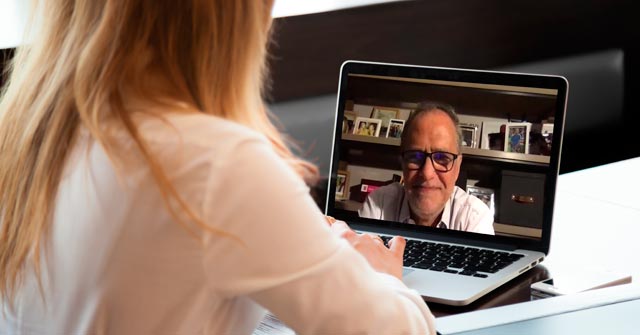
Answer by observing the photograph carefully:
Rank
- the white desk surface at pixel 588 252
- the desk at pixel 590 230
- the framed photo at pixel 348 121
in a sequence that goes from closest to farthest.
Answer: the white desk surface at pixel 588 252, the desk at pixel 590 230, the framed photo at pixel 348 121

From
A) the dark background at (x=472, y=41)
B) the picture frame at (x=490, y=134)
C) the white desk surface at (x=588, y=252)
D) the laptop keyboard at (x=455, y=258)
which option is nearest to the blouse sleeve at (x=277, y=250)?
the white desk surface at (x=588, y=252)

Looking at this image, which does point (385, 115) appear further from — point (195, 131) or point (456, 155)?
point (195, 131)

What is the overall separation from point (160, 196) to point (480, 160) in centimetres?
85

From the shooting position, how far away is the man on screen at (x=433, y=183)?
1.63 meters

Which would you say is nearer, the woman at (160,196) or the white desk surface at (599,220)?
the woman at (160,196)

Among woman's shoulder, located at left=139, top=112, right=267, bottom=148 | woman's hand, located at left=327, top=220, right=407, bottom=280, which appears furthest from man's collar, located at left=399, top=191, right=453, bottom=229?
woman's shoulder, located at left=139, top=112, right=267, bottom=148

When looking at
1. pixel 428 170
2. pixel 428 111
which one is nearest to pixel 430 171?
pixel 428 170

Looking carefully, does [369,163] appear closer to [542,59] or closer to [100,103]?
[100,103]

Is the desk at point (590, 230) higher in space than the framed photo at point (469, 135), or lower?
lower

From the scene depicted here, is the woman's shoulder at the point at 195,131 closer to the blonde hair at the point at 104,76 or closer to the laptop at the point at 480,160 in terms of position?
the blonde hair at the point at 104,76

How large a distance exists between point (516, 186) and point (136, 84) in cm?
86

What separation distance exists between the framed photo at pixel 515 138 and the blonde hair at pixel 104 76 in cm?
69

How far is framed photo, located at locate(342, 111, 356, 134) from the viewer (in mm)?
1729

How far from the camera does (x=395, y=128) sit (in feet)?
5.47
